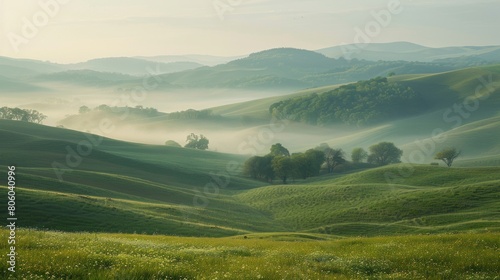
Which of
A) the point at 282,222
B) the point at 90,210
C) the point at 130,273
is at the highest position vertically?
the point at 130,273

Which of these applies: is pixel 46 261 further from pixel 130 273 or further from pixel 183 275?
pixel 183 275

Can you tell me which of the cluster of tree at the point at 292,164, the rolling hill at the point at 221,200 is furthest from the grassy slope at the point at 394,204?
the cluster of tree at the point at 292,164

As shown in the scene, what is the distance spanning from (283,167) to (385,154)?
191 feet

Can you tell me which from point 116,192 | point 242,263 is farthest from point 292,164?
point 242,263

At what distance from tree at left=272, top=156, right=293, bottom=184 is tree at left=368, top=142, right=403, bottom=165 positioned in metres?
52.7

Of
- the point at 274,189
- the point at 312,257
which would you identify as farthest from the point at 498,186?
the point at 312,257

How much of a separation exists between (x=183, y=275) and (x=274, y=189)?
10137 centimetres

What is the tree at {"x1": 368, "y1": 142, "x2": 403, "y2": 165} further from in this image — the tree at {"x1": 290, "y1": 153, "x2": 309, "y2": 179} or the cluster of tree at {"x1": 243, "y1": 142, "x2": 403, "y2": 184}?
the tree at {"x1": 290, "y1": 153, "x2": 309, "y2": 179}

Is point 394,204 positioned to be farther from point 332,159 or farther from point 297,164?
point 332,159

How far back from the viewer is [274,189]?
113 metres

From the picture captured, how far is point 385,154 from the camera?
182500 mm

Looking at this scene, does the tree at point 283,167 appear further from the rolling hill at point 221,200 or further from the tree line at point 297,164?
the rolling hill at point 221,200

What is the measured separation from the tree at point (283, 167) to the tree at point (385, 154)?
52.7 metres

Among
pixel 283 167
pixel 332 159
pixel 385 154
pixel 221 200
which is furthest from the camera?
pixel 385 154
